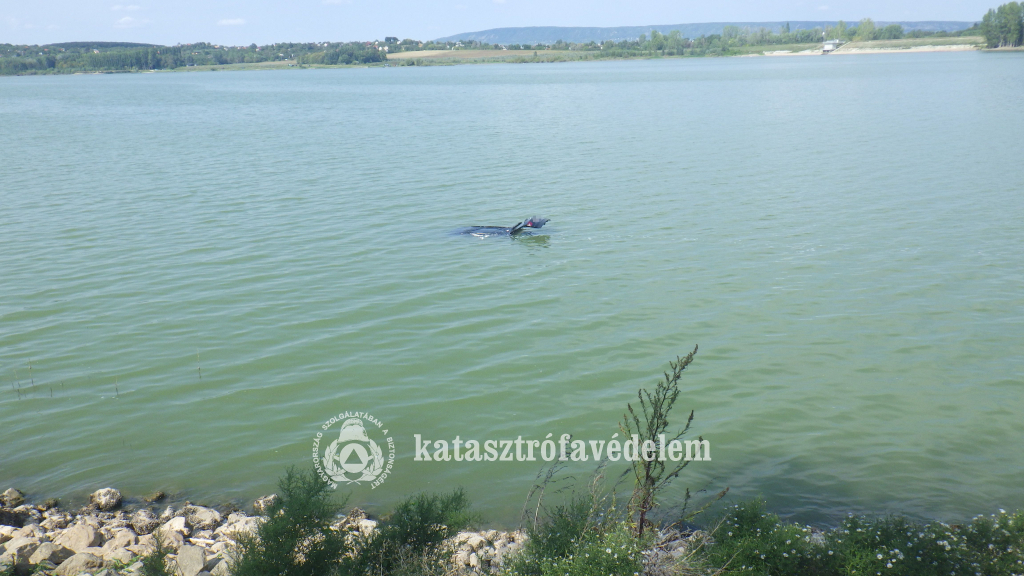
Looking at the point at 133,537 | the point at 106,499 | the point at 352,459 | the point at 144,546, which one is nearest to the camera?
the point at 144,546

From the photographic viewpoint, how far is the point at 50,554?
509 centimetres

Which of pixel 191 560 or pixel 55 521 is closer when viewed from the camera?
pixel 191 560

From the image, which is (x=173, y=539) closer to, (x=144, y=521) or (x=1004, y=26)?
(x=144, y=521)

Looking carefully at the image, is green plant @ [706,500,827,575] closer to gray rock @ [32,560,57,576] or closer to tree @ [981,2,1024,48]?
gray rock @ [32,560,57,576]

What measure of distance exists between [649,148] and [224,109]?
1383 inches

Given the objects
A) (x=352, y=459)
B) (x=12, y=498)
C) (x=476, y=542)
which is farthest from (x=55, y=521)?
(x=476, y=542)

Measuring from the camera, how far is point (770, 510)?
240 inches

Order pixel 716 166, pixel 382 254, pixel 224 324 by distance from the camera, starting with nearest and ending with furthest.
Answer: pixel 224 324
pixel 382 254
pixel 716 166

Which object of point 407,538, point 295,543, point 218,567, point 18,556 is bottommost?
point 218,567

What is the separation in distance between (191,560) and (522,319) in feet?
19.6

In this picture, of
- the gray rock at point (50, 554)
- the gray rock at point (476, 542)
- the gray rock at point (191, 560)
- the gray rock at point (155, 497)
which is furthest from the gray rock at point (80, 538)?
the gray rock at point (476, 542)

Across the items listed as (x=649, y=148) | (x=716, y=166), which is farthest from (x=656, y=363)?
(x=649, y=148)

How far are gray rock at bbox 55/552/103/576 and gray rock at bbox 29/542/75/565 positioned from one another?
0.32ft

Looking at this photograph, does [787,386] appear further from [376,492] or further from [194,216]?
[194,216]
